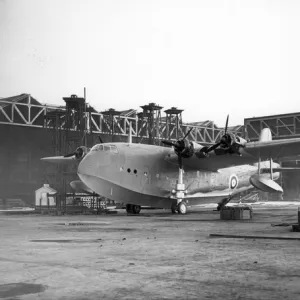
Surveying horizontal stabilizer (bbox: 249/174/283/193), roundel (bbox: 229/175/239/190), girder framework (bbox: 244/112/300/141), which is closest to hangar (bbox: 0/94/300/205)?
girder framework (bbox: 244/112/300/141)

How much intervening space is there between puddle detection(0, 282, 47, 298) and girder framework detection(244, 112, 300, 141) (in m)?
75.0

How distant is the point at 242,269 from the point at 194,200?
30342 millimetres

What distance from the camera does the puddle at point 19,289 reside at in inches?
275

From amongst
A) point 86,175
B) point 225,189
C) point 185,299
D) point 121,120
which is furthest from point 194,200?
point 121,120

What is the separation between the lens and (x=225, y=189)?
41469 millimetres

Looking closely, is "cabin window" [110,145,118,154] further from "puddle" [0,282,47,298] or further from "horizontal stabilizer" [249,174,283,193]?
"puddle" [0,282,47,298]

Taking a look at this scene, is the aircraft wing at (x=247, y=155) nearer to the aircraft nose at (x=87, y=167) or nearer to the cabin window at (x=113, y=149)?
the cabin window at (x=113, y=149)

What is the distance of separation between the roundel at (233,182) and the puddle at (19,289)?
3520 centimetres

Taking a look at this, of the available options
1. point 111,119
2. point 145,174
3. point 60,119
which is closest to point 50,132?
point 60,119

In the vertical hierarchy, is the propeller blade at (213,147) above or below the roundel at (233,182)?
above

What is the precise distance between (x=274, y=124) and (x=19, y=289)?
80055 mm

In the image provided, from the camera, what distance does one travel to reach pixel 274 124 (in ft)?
274

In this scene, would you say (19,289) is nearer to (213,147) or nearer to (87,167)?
(87,167)

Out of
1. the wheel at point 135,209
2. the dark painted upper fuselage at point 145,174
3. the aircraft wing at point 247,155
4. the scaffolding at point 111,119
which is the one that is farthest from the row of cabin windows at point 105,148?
the scaffolding at point 111,119
